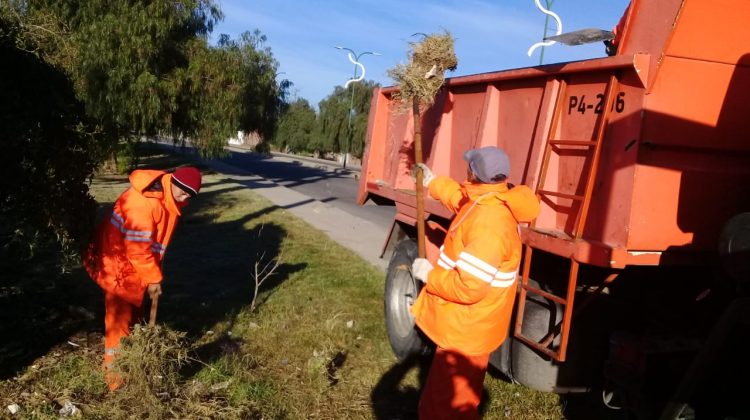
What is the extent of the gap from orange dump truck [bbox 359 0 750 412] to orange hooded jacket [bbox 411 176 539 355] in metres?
0.37

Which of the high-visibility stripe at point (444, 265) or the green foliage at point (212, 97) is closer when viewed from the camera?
the high-visibility stripe at point (444, 265)

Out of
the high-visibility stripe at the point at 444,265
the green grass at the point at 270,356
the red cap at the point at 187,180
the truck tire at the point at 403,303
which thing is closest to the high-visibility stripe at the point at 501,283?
the high-visibility stripe at the point at 444,265

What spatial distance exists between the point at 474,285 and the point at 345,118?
166 ft

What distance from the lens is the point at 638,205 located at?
2.95 metres

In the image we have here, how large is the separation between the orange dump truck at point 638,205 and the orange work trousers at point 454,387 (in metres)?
0.50

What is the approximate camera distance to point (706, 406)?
7.63 feet

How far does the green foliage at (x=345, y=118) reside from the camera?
50281 millimetres

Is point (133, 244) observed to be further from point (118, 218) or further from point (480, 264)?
point (480, 264)

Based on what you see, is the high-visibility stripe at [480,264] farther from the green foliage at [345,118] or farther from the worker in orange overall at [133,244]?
the green foliage at [345,118]

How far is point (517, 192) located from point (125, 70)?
44.1 ft

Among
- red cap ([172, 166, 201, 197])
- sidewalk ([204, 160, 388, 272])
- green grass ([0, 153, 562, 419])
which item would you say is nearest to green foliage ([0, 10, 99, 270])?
red cap ([172, 166, 201, 197])

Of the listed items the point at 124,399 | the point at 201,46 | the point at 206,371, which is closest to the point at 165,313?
the point at 206,371

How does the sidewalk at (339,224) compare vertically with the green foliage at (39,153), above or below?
below

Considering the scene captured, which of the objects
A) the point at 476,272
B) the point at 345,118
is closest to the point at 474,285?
the point at 476,272
